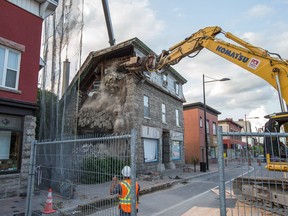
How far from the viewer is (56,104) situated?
10656mm

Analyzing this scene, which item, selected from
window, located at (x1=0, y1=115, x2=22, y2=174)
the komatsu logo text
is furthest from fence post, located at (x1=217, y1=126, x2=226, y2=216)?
window, located at (x1=0, y1=115, x2=22, y2=174)

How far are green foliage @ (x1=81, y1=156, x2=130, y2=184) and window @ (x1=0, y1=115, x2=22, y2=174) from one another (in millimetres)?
5892

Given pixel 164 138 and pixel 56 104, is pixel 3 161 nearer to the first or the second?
pixel 56 104

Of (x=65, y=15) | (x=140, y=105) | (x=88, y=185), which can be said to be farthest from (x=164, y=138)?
(x=88, y=185)

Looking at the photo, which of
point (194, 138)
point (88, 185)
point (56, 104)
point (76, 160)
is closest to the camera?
point (88, 185)

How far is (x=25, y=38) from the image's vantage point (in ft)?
33.6

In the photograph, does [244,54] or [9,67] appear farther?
[9,67]

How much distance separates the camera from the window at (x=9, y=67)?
369 inches

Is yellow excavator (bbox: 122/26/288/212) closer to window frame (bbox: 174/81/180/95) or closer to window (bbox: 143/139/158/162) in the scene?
window (bbox: 143/139/158/162)

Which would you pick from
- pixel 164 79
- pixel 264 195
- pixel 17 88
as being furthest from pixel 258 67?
pixel 164 79

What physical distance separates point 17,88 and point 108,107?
8.12 meters

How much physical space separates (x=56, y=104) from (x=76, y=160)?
609 cm

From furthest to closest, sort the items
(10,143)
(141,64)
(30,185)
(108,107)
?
(108,107)
(141,64)
(10,143)
(30,185)

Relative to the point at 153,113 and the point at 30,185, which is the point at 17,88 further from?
the point at 153,113
